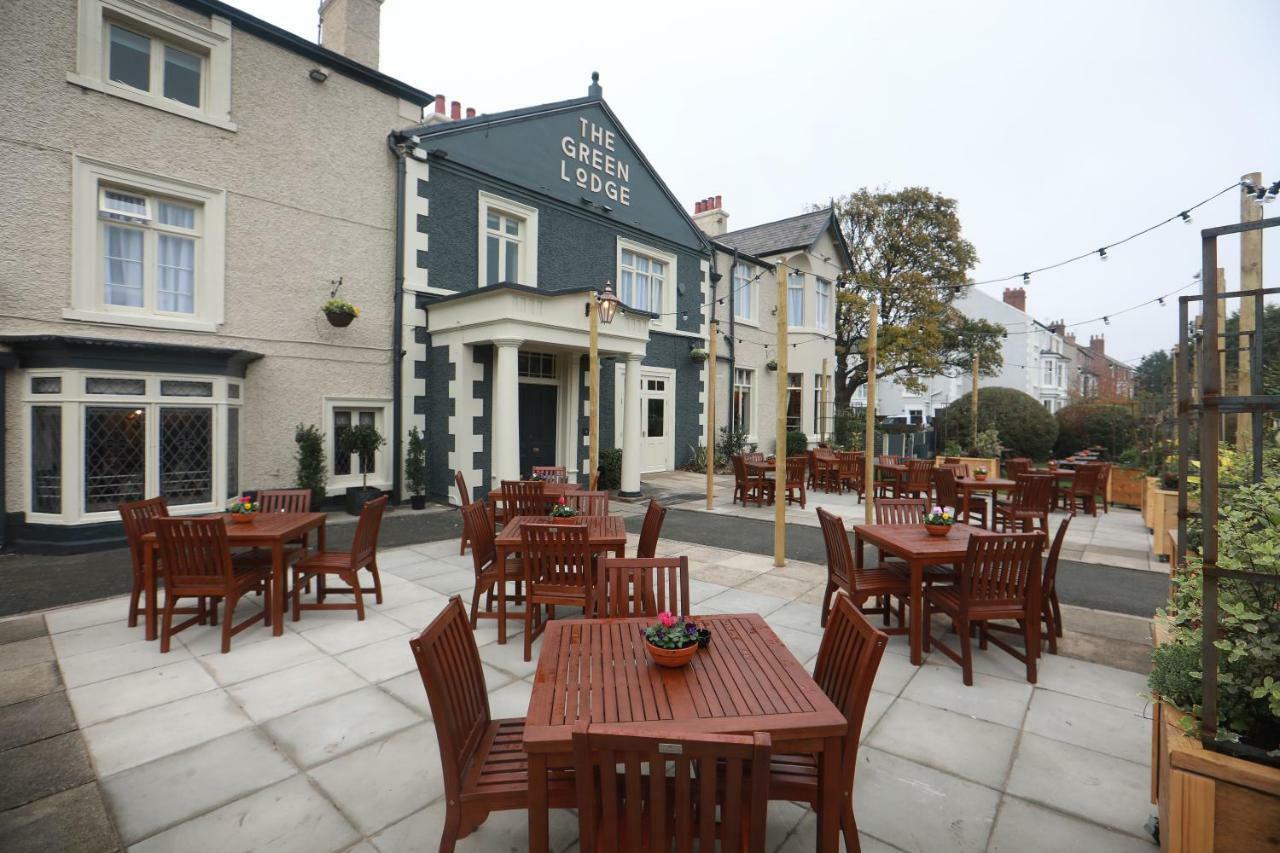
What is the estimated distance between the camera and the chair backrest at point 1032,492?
24.1 feet

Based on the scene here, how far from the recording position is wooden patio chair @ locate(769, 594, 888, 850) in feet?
6.39

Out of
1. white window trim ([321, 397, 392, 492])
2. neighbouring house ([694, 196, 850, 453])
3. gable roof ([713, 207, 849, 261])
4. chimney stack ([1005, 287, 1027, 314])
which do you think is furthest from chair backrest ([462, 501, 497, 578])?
chimney stack ([1005, 287, 1027, 314])

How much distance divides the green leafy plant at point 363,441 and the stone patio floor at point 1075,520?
532cm

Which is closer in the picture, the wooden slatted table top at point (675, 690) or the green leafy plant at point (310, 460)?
the wooden slatted table top at point (675, 690)

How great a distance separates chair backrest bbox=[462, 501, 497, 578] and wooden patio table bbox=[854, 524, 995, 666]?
10.3ft

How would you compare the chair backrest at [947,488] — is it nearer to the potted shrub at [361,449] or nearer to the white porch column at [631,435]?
the white porch column at [631,435]

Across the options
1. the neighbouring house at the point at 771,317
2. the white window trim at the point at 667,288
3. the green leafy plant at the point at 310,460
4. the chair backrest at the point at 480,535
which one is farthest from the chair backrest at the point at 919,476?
the green leafy plant at the point at 310,460

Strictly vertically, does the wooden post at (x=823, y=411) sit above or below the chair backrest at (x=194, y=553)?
above

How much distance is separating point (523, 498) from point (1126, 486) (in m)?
12.0

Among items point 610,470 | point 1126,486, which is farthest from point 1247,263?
point 610,470

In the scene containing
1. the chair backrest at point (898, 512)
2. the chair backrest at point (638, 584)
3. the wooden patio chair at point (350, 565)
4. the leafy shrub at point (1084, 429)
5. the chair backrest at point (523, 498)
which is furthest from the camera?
the leafy shrub at point (1084, 429)

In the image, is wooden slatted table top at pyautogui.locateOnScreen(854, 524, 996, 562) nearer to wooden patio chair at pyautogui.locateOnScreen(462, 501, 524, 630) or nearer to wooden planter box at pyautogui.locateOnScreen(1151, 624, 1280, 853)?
wooden planter box at pyautogui.locateOnScreen(1151, 624, 1280, 853)

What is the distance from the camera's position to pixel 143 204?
24.8ft

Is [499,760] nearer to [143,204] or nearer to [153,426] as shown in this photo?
[153,426]
